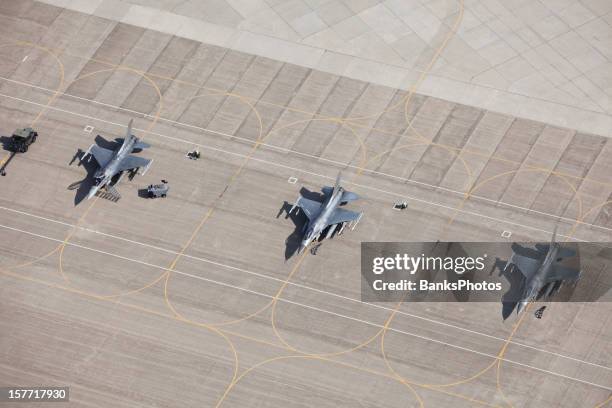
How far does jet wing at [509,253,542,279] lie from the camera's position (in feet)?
511

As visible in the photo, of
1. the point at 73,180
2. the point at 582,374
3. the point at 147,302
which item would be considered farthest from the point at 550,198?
the point at 73,180

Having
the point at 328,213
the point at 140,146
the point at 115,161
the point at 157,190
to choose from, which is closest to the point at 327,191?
the point at 328,213

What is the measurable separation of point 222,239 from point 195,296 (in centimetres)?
1072

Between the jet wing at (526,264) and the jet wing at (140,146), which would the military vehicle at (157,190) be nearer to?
the jet wing at (140,146)

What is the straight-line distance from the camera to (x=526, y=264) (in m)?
157

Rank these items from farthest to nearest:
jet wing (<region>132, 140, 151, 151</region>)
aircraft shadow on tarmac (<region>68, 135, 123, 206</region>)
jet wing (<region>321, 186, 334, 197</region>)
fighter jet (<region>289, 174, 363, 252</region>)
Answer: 1. jet wing (<region>132, 140, 151, 151</region>)
2. aircraft shadow on tarmac (<region>68, 135, 123, 206</region>)
3. jet wing (<region>321, 186, 334, 197</region>)
4. fighter jet (<region>289, 174, 363, 252</region>)

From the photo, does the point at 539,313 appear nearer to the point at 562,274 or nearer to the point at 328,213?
the point at 562,274

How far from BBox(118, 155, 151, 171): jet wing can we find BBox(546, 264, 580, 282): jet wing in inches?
2494

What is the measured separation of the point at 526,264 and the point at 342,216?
27251 mm

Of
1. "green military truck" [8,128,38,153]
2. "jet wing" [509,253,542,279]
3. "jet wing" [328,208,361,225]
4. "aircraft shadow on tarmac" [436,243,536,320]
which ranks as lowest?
"aircraft shadow on tarmac" [436,243,536,320]

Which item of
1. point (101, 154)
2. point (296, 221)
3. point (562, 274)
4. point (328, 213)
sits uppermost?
point (101, 154)

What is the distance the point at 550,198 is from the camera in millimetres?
167375

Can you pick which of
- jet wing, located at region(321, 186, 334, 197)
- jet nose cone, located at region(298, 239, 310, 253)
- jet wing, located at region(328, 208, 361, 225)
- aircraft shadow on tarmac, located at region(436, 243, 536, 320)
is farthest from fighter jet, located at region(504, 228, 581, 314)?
jet nose cone, located at region(298, 239, 310, 253)

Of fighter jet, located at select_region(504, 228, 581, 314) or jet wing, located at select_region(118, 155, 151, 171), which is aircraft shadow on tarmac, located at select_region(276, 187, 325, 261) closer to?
jet wing, located at select_region(118, 155, 151, 171)
